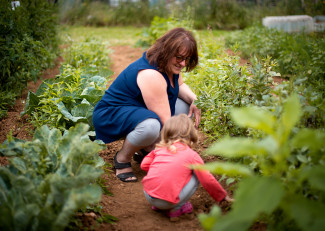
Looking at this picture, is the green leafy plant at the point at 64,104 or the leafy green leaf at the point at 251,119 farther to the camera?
the green leafy plant at the point at 64,104

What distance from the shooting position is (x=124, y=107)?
2.85m

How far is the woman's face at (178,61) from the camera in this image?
2709 millimetres

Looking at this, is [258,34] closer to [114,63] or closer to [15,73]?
[114,63]

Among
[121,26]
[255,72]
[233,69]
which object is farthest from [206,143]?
[121,26]

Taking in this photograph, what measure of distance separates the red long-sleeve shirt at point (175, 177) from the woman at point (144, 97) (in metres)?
0.54

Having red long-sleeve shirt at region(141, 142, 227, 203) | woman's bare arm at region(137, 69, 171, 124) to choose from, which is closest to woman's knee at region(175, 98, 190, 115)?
woman's bare arm at region(137, 69, 171, 124)

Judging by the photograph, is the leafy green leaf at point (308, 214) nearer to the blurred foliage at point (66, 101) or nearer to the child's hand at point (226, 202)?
the child's hand at point (226, 202)

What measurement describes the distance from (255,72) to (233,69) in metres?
0.39

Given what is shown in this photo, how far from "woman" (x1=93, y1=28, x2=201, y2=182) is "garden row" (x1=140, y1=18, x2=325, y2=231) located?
→ 1.21ft

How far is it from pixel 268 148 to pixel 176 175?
85 centimetres

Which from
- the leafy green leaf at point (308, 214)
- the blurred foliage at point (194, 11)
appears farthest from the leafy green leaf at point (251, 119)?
the blurred foliage at point (194, 11)

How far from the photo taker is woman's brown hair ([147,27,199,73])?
105 inches

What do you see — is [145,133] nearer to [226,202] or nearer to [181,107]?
[181,107]

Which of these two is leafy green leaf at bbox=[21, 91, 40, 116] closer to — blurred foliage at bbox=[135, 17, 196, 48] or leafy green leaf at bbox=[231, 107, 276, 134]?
leafy green leaf at bbox=[231, 107, 276, 134]
